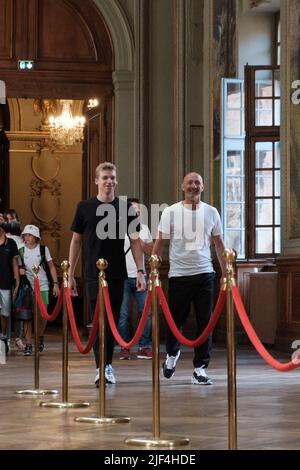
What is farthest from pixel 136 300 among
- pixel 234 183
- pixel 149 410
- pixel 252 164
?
pixel 149 410

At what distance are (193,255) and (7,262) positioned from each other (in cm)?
432

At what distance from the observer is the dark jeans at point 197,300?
33.0ft

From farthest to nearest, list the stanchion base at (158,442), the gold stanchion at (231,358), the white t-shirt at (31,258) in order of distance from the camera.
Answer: the white t-shirt at (31,258)
the stanchion base at (158,442)
the gold stanchion at (231,358)

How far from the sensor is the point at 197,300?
10.2 metres

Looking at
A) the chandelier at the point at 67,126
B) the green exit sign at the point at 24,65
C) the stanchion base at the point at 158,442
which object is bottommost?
the stanchion base at the point at 158,442

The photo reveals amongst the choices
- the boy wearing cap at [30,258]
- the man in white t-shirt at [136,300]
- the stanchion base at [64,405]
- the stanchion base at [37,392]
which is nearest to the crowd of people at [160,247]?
the stanchion base at [37,392]

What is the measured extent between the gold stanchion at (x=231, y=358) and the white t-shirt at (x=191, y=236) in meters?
3.52

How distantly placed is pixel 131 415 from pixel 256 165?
27.2 feet

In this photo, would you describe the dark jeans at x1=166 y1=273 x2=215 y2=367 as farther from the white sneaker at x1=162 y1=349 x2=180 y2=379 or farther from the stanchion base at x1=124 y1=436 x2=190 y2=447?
the stanchion base at x1=124 y1=436 x2=190 y2=447

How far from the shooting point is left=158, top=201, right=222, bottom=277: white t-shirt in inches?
396

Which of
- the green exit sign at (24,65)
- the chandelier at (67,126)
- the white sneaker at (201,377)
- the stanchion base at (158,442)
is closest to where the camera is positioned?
the stanchion base at (158,442)

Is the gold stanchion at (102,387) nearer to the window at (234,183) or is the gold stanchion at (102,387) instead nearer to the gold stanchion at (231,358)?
the gold stanchion at (231,358)

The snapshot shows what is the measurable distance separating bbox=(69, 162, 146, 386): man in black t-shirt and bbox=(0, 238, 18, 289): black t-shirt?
3.96 m
